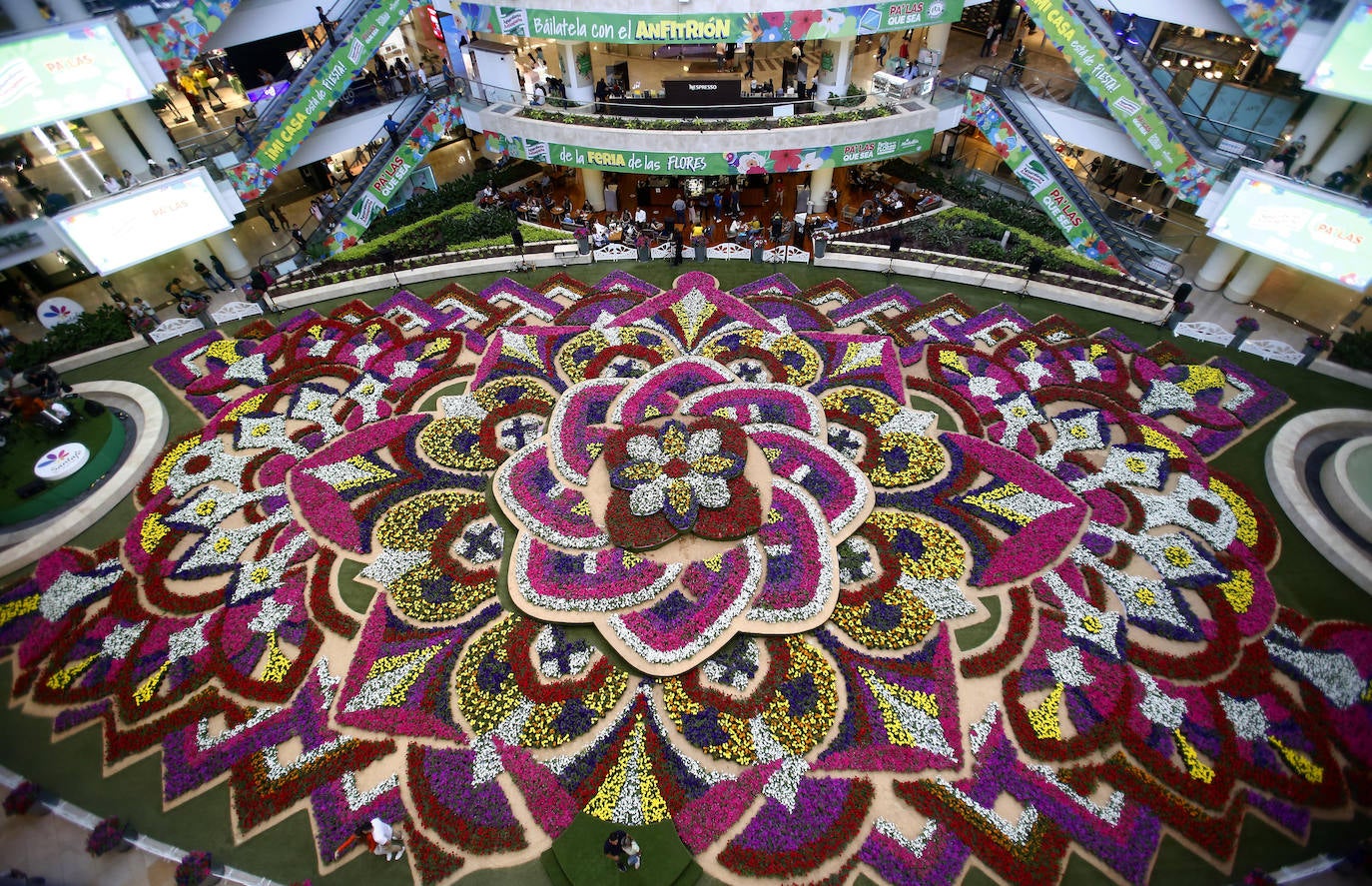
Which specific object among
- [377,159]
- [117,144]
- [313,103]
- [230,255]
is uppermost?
[313,103]

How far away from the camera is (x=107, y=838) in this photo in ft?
43.6

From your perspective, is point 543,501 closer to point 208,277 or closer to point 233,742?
point 233,742

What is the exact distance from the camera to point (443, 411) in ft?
72.6

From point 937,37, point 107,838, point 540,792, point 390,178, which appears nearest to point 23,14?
point 390,178

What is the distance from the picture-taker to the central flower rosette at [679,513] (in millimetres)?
16469

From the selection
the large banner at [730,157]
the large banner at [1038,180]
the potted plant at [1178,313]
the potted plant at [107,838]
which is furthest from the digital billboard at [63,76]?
the potted plant at [1178,313]

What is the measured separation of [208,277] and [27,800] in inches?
900

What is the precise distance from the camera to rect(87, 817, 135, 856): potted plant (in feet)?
43.4

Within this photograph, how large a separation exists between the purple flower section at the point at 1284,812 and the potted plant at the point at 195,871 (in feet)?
71.3

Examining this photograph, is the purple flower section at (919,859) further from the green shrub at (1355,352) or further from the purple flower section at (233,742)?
the green shrub at (1355,352)

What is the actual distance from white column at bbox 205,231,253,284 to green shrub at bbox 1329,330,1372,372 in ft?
147

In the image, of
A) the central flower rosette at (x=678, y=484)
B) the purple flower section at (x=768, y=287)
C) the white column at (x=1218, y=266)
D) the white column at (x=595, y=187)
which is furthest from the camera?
the white column at (x=595, y=187)

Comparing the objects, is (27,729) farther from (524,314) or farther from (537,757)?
(524,314)

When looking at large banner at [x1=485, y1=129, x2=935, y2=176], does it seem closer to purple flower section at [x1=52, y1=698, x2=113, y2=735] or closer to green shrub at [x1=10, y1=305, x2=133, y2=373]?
green shrub at [x1=10, y1=305, x2=133, y2=373]
